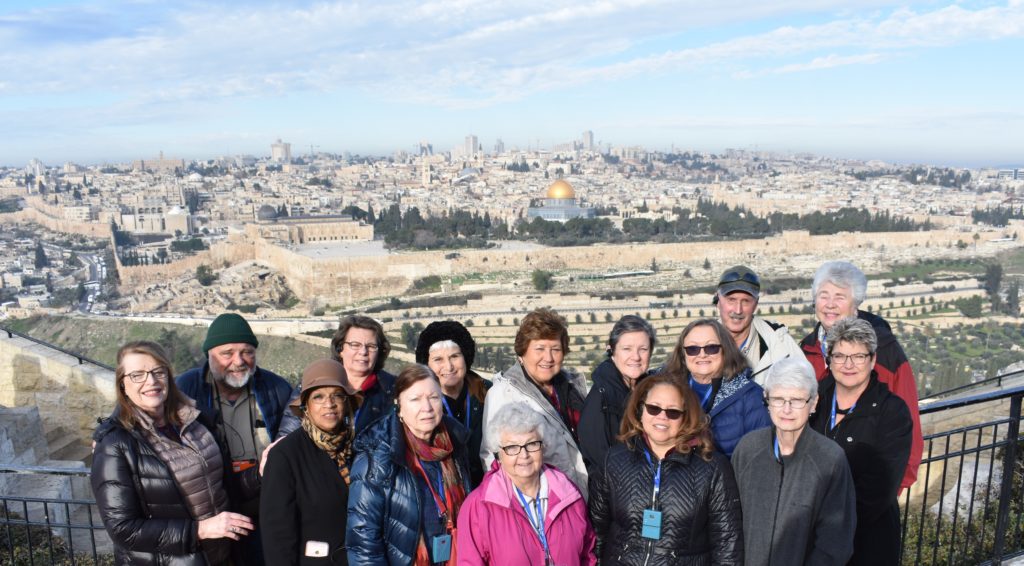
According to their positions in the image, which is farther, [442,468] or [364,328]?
[364,328]

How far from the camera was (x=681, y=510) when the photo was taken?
1.72 m

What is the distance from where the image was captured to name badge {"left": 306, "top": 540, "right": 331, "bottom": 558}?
1822 mm

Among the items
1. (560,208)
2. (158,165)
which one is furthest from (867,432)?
(158,165)

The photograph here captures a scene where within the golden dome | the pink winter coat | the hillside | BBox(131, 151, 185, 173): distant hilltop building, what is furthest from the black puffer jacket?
BBox(131, 151, 185, 173): distant hilltop building

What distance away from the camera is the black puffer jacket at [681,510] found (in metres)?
1.72

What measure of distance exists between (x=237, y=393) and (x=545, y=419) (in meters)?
0.95

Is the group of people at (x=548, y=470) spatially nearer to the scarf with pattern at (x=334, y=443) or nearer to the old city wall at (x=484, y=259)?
the scarf with pattern at (x=334, y=443)

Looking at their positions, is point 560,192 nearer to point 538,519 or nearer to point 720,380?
point 720,380

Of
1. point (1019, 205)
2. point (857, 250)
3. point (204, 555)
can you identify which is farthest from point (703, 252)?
point (204, 555)

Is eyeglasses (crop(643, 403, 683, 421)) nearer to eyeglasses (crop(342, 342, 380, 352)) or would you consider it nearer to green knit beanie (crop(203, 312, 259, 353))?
eyeglasses (crop(342, 342, 380, 352))

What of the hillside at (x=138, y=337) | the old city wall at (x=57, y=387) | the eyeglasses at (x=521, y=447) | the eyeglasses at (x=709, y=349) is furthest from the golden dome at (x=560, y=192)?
the eyeglasses at (x=521, y=447)

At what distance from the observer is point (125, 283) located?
32.7 meters

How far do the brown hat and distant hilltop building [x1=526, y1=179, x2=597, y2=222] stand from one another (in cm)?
4516

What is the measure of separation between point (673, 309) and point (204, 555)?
2221 cm
